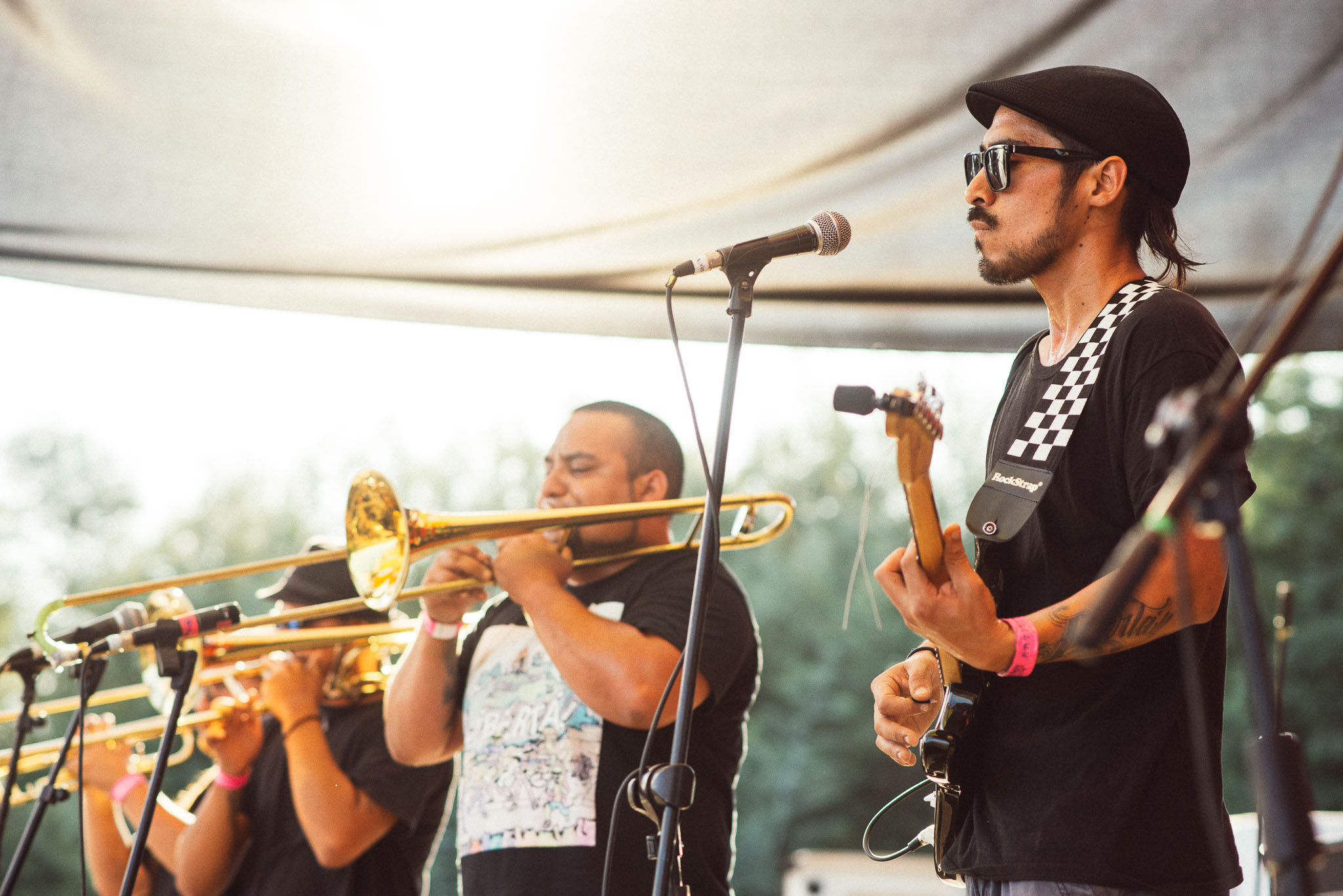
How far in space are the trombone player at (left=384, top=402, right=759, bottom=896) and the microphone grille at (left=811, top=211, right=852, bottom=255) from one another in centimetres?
96

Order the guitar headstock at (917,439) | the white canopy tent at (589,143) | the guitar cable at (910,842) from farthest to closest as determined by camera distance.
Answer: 1. the white canopy tent at (589,143)
2. the guitar cable at (910,842)
3. the guitar headstock at (917,439)

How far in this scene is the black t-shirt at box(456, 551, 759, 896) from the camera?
101 inches

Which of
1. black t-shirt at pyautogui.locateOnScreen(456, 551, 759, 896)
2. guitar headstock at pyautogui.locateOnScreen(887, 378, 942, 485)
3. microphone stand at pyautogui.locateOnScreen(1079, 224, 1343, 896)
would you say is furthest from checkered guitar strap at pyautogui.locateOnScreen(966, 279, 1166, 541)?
black t-shirt at pyautogui.locateOnScreen(456, 551, 759, 896)

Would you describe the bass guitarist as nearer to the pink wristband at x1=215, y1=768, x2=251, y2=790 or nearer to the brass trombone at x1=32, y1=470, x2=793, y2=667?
the brass trombone at x1=32, y1=470, x2=793, y2=667

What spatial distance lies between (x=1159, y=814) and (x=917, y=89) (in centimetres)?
237

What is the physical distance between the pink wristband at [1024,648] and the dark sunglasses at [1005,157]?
0.86 meters

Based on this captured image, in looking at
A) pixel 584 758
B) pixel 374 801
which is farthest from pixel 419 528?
pixel 374 801

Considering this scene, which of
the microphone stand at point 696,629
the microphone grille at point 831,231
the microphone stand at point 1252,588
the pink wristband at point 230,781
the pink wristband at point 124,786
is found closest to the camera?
the microphone stand at point 1252,588

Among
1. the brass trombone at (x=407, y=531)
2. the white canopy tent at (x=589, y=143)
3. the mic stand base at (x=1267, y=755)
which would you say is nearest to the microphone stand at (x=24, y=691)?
the brass trombone at (x=407, y=531)

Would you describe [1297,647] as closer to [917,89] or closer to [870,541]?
[870,541]

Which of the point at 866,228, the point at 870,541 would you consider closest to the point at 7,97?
the point at 866,228

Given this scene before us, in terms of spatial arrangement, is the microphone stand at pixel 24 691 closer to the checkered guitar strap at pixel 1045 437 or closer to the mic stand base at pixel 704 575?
the mic stand base at pixel 704 575

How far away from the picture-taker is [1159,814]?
1686mm

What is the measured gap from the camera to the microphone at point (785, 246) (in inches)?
83.5
